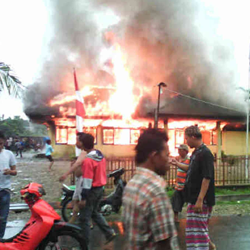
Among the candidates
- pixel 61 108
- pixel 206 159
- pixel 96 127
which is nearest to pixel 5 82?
pixel 206 159

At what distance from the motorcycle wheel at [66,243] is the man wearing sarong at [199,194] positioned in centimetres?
129

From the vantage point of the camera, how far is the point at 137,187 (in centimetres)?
179

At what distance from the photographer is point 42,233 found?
331 cm

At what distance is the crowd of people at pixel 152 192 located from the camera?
5.68 feet

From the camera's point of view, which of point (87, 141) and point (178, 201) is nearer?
point (87, 141)

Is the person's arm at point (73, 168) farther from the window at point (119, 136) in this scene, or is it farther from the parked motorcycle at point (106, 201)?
the window at point (119, 136)

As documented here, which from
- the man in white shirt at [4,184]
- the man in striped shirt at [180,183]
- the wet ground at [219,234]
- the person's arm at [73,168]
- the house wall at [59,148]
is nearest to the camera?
the man in white shirt at [4,184]

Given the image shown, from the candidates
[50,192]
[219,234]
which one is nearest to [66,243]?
[219,234]

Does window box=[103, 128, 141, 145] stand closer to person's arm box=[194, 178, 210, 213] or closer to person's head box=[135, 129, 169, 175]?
person's arm box=[194, 178, 210, 213]

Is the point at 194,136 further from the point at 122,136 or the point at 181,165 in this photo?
the point at 122,136

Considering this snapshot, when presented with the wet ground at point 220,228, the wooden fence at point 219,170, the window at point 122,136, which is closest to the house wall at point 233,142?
the window at point 122,136

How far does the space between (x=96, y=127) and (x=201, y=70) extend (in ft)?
33.4

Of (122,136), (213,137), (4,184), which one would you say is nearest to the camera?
(4,184)

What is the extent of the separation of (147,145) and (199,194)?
1508 millimetres
